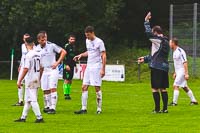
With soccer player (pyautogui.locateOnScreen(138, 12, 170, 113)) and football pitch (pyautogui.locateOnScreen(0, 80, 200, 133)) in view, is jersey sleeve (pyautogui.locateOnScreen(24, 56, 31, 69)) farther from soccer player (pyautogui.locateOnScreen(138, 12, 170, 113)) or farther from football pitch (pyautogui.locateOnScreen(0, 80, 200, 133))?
soccer player (pyautogui.locateOnScreen(138, 12, 170, 113))

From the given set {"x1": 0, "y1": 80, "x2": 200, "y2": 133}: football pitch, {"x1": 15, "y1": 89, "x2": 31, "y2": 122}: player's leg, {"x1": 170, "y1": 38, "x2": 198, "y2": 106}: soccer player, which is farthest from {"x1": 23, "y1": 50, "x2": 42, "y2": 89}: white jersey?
{"x1": 170, "y1": 38, "x2": 198, "y2": 106}: soccer player

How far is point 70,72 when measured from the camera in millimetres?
22922

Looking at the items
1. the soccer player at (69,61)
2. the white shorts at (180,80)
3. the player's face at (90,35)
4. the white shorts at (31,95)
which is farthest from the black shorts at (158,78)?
the soccer player at (69,61)

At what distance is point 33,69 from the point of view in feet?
48.1

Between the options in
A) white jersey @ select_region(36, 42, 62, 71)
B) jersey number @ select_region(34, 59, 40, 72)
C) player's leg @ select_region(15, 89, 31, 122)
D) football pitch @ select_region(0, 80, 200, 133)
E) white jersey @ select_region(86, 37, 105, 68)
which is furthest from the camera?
white jersey @ select_region(36, 42, 62, 71)

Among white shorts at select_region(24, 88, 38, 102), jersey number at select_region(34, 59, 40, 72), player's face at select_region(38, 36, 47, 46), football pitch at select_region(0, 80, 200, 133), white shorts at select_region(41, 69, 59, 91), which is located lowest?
football pitch at select_region(0, 80, 200, 133)

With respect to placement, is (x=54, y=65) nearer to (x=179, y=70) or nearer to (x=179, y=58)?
(x=179, y=58)

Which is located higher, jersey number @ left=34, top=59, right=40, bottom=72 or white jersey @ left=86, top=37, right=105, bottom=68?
white jersey @ left=86, top=37, right=105, bottom=68

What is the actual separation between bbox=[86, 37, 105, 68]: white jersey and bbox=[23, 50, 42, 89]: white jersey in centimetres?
259

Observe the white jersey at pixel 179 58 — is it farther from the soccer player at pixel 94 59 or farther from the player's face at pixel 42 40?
the player's face at pixel 42 40

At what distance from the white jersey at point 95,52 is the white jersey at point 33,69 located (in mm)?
2587

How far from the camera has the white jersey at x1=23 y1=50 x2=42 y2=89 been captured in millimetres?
14570

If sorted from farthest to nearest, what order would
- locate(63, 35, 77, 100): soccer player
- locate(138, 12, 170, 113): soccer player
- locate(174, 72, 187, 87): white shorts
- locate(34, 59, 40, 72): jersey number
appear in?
locate(63, 35, 77, 100): soccer player, locate(174, 72, 187, 87): white shorts, locate(138, 12, 170, 113): soccer player, locate(34, 59, 40, 72): jersey number

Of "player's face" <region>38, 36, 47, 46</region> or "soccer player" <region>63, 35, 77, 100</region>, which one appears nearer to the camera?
"player's face" <region>38, 36, 47, 46</region>
